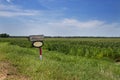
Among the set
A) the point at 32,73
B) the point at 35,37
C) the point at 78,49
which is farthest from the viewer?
the point at 78,49

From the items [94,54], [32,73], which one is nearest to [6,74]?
[32,73]

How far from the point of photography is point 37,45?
12570 mm

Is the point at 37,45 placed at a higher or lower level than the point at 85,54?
higher

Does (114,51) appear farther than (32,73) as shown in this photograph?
Yes

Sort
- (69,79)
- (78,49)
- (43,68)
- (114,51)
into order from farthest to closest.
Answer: (78,49) < (114,51) < (43,68) < (69,79)

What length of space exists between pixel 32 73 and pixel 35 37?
4.31 m

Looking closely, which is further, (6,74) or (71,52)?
(71,52)

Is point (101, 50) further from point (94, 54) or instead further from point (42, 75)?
point (42, 75)

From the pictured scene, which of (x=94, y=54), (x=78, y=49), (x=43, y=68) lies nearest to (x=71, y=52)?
(x=78, y=49)

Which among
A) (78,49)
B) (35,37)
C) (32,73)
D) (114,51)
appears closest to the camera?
(32,73)

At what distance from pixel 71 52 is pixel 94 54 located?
3.93 meters

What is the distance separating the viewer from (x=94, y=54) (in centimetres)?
2981

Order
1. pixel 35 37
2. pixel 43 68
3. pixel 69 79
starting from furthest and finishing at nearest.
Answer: pixel 35 37, pixel 43 68, pixel 69 79

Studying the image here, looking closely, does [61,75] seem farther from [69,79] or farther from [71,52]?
[71,52]
